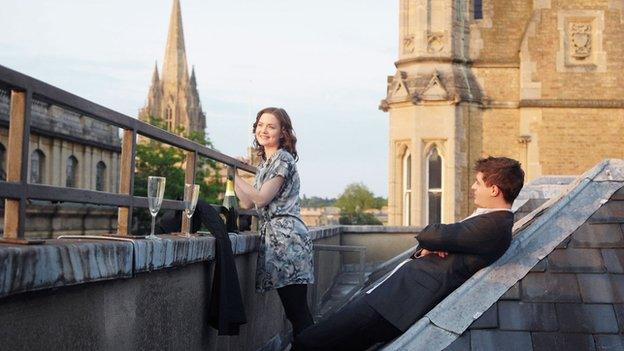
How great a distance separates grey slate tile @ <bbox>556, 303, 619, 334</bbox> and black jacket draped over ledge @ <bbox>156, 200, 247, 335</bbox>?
1750mm

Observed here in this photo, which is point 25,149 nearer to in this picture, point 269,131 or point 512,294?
point 512,294

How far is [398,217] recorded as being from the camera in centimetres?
2544

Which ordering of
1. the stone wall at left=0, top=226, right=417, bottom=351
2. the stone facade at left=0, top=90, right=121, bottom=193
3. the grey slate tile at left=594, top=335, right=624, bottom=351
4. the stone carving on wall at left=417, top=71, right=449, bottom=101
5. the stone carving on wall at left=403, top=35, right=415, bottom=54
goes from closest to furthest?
the stone wall at left=0, top=226, right=417, bottom=351
the grey slate tile at left=594, top=335, right=624, bottom=351
the stone carving on wall at left=417, top=71, right=449, bottom=101
the stone carving on wall at left=403, top=35, right=415, bottom=54
the stone facade at left=0, top=90, right=121, bottom=193

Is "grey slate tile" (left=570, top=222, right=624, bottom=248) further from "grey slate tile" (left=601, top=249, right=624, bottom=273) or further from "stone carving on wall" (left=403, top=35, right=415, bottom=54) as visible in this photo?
"stone carving on wall" (left=403, top=35, right=415, bottom=54)

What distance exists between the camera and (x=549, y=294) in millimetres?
5375

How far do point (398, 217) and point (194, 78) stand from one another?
121782 mm

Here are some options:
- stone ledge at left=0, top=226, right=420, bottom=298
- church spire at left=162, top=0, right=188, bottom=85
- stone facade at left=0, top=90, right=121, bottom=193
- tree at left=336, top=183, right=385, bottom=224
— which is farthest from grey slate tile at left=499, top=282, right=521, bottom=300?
tree at left=336, top=183, right=385, bottom=224

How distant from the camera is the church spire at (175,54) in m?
144

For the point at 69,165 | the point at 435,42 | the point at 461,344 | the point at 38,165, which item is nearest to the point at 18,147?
the point at 461,344

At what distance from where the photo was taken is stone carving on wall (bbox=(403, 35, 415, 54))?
25.1 metres

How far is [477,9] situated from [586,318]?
21188 millimetres

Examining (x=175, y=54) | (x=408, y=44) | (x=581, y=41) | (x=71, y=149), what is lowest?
(x=71, y=149)

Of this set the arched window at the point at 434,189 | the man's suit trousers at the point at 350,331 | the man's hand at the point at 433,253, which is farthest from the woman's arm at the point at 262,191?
the arched window at the point at 434,189

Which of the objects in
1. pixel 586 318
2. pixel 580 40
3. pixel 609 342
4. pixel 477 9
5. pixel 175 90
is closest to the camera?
pixel 609 342
